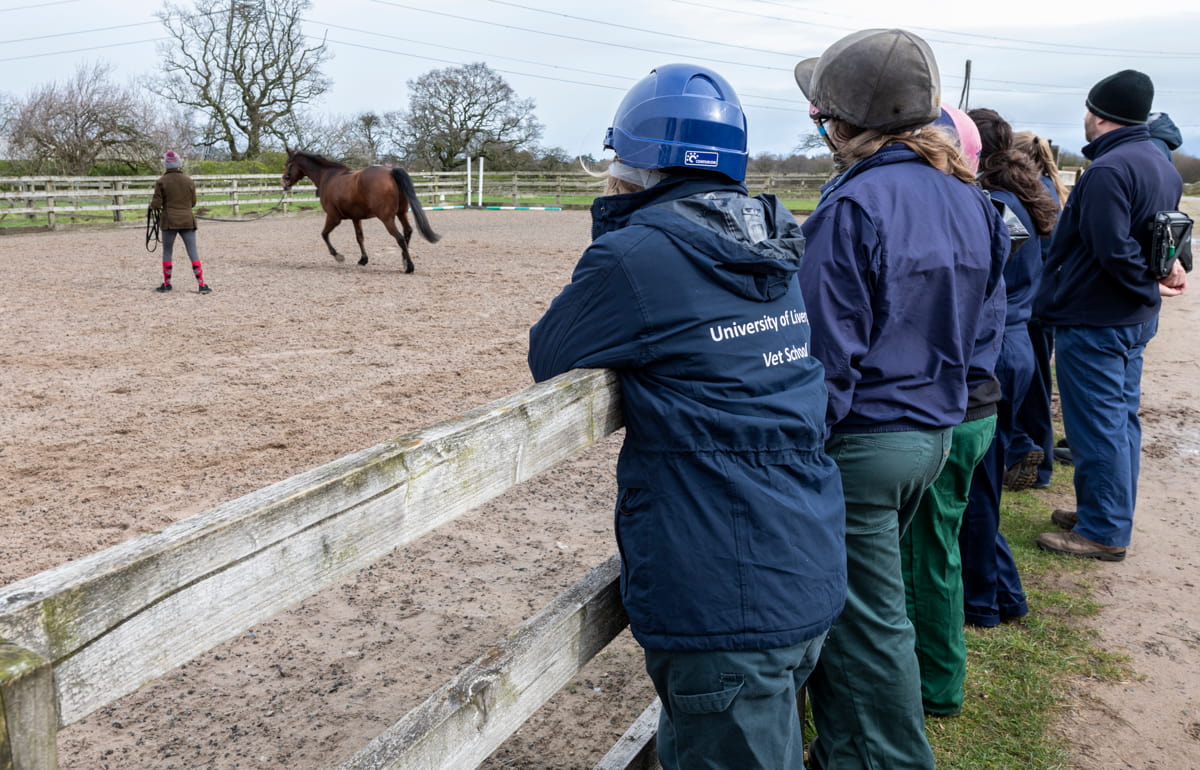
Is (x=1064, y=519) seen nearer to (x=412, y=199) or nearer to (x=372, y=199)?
(x=412, y=199)

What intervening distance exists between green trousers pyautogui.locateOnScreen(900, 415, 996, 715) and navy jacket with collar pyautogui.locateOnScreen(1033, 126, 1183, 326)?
→ 5.56 feet

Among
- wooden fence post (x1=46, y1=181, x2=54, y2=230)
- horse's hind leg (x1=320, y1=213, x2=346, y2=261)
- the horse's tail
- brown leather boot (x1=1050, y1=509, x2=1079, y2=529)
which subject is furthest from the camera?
wooden fence post (x1=46, y1=181, x2=54, y2=230)

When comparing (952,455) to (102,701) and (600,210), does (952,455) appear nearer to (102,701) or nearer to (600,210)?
(600,210)

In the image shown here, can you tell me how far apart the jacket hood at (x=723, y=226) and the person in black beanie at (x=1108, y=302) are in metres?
2.76

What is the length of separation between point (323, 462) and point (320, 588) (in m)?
4.16

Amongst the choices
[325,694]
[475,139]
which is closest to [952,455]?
[325,694]

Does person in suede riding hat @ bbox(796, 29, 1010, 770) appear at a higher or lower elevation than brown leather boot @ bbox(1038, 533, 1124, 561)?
higher

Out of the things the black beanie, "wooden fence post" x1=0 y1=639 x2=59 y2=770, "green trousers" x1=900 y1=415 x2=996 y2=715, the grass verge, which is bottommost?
the grass verge

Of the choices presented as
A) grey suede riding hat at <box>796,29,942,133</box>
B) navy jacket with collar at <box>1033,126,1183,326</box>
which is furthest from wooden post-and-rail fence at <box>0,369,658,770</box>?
navy jacket with collar at <box>1033,126,1183,326</box>

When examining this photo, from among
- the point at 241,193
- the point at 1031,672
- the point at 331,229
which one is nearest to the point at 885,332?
the point at 1031,672

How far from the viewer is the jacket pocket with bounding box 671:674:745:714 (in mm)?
1633

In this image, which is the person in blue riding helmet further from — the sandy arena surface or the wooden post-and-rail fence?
the sandy arena surface

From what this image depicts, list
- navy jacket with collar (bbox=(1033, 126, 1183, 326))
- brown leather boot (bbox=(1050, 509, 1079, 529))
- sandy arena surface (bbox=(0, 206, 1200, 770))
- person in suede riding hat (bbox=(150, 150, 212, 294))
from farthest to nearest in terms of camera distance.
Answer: person in suede riding hat (bbox=(150, 150, 212, 294)), brown leather boot (bbox=(1050, 509, 1079, 529)), navy jacket with collar (bbox=(1033, 126, 1183, 326)), sandy arena surface (bbox=(0, 206, 1200, 770))

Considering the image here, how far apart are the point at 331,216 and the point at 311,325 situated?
6.31 metres
